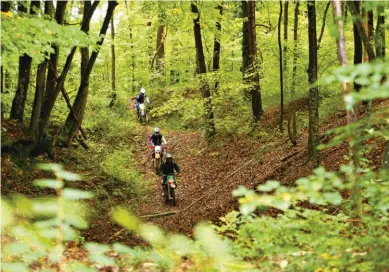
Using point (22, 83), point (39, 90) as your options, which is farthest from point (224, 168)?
point (22, 83)

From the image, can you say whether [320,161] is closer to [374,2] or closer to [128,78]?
[374,2]

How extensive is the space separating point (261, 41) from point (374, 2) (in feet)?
55.3

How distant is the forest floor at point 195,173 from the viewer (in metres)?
9.84

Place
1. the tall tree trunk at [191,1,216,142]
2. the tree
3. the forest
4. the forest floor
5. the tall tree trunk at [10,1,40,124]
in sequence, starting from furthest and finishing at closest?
the tall tree trunk at [191,1,216,142], the tree, the tall tree trunk at [10,1,40,124], the forest floor, the forest

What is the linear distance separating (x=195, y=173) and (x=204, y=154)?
72.0 inches

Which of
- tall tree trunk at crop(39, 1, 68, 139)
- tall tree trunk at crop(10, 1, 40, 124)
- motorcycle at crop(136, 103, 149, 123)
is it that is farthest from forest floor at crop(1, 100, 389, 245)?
motorcycle at crop(136, 103, 149, 123)

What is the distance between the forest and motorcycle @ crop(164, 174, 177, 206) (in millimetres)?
49

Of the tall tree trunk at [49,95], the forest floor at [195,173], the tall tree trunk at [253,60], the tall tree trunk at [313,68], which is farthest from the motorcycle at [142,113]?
the tall tree trunk at [313,68]

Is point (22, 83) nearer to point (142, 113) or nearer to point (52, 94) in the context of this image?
point (52, 94)

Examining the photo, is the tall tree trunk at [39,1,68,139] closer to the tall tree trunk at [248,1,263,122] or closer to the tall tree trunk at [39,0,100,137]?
the tall tree trunk at [39,0,100,137]

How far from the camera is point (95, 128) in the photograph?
2009 centimetres

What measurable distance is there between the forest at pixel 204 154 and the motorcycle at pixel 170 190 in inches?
1.9

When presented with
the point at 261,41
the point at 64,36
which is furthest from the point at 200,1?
the point at 64,36

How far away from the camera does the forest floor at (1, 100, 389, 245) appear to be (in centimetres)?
984
